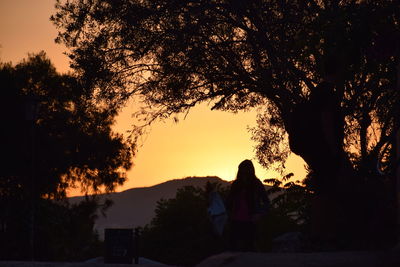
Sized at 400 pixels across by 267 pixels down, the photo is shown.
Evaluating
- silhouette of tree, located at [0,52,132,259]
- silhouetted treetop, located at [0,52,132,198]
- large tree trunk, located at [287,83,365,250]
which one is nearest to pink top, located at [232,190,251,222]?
large tree trunk, located at [287,83,365,250]

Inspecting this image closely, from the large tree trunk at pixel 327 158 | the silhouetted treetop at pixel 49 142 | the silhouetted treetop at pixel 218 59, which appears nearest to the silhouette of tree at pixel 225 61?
the silhouetted treetop at pixel 218 59

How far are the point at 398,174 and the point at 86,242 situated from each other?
37.8 metres

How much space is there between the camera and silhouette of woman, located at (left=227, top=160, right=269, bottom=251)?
12.3m

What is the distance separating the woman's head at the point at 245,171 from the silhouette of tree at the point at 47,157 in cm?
1039

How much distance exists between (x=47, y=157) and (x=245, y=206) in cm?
2516

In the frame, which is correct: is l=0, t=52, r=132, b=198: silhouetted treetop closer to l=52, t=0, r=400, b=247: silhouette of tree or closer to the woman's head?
l=52, t=0, r=400, b=247: silhouette of tree

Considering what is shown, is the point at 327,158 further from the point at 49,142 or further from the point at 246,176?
the point at 49,142

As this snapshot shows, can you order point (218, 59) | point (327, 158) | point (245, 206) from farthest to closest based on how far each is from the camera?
point (218, 59), point (245, 206), point (327, 158)

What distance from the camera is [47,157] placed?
36375 mm

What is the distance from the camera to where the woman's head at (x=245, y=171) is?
12368mm

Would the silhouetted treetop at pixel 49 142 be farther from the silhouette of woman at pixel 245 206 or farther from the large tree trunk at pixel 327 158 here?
the large tree trunk at pixel 327 158

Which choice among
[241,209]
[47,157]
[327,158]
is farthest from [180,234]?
[327,158]

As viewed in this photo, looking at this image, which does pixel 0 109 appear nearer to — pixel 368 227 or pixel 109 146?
pixel 109 146

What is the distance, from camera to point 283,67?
19.7m
